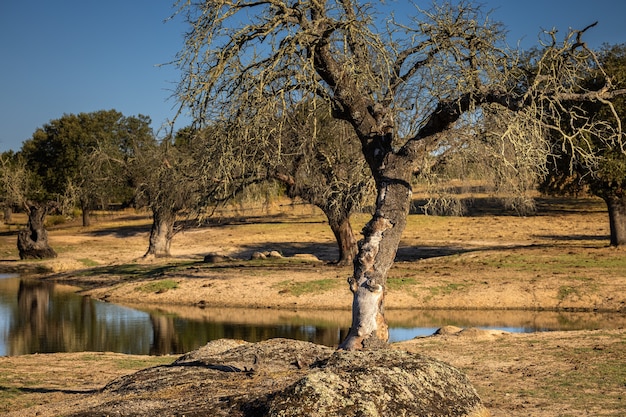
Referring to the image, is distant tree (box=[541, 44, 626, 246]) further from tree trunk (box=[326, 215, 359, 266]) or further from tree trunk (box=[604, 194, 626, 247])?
tree trunk (box=[326, 215, 359, 266])

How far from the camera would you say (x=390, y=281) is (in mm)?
26859

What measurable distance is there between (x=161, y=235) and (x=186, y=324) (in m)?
15.3

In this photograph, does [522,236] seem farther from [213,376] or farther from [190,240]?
[213,376]

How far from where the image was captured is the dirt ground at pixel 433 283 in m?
12.2

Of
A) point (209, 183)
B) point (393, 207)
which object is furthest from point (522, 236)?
point (393, 207)

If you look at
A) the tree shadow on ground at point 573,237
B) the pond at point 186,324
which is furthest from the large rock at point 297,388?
the tree shadow on ground at point 573,237

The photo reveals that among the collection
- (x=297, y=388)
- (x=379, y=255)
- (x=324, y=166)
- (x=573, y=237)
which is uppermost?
(x=324, y=166)

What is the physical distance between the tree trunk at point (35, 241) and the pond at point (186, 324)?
42.7 ft

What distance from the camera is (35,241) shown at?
4091 cm

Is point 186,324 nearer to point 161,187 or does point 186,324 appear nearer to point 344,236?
point 344,236

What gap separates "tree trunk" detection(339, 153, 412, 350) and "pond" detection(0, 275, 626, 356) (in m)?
8.21

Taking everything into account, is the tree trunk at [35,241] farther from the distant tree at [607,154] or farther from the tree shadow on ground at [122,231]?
the distant tree at [607,154]

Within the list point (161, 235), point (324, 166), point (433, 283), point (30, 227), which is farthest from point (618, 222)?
point (30, 227)

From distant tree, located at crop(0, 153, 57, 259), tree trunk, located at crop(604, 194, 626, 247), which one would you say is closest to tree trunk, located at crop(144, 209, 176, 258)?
distant tree, located at crop(0, 153, 57, 259)
